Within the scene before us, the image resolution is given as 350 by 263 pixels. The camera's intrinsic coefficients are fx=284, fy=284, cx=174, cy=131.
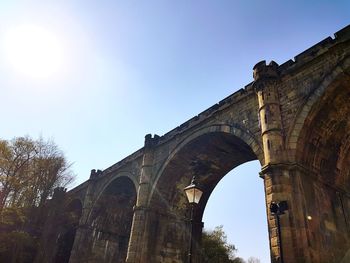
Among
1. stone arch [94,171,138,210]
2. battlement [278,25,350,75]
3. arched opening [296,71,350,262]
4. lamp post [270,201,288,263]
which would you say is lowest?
lamp post [270,201,288,263]

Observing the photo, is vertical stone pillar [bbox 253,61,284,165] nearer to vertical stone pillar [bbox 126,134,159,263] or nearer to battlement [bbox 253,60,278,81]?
battlement [bbox 253,60,278,81]

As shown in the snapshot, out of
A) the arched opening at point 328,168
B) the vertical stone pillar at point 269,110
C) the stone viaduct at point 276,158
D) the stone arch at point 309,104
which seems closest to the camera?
the stone viaduct at point 276,158

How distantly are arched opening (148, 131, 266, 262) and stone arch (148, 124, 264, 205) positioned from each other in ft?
0.60

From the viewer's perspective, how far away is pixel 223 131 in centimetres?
1451

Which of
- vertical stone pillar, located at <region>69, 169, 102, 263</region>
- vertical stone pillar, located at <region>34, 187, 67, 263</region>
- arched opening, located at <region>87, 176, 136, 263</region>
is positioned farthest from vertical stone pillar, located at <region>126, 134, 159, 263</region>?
vertical stone pillar, located at <region>34, 187, 67, 263</region>

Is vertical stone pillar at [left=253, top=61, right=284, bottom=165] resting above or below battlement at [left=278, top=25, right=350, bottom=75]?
below

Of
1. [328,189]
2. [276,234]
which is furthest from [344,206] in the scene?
[276,234]

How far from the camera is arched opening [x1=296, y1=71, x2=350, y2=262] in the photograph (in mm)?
9961

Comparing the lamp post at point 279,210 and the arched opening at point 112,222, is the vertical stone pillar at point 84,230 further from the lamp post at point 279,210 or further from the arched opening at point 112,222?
the lamp post at point 279,210

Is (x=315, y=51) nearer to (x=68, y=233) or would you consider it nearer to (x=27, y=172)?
(x=27, y=172)

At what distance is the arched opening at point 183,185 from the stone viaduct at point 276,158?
0.06 m

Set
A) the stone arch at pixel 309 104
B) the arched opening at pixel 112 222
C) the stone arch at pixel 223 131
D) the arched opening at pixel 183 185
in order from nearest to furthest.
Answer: the stone arch at pixel 309 104
the stone arch at pixel 223 131
the arched opening at pixel 183 185
the arched opening at pixel 112 222

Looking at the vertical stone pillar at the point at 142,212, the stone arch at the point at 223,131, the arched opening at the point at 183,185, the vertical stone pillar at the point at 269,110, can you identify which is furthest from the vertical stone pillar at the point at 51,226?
the vertical stone pillar at the point at 269,110

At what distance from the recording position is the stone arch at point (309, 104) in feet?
33.7
